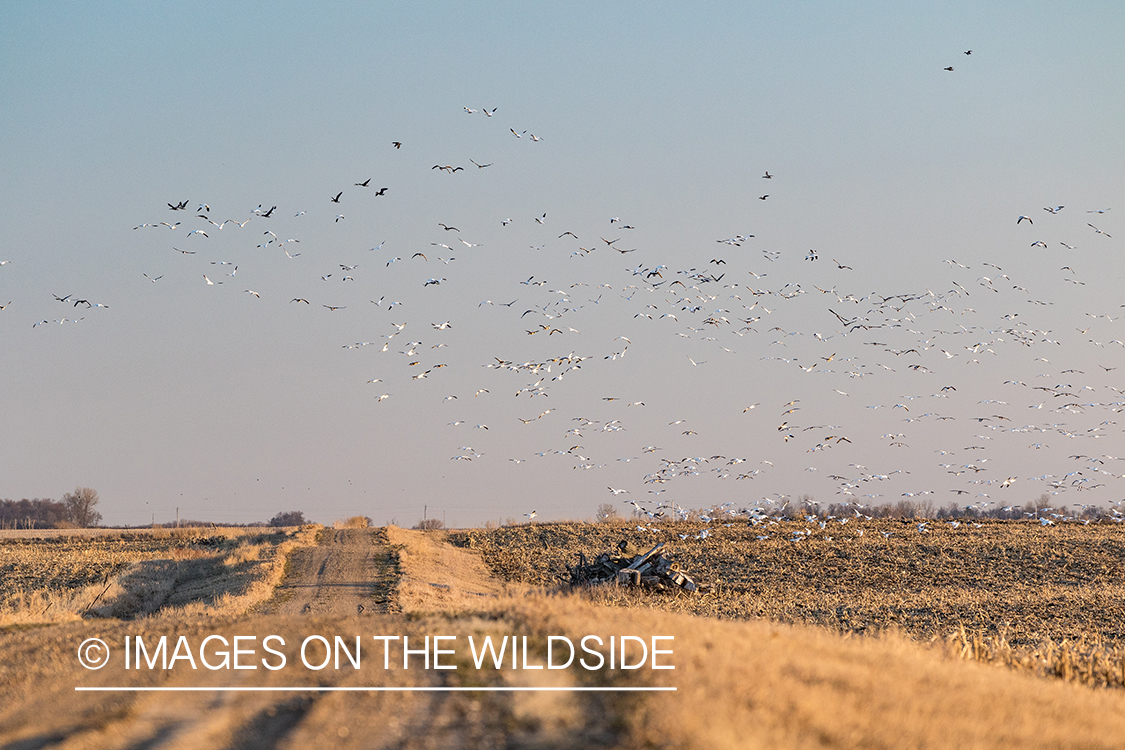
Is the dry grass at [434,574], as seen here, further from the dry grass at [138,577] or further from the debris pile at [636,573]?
the dry grass at [138,577]

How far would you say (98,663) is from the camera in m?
11.9

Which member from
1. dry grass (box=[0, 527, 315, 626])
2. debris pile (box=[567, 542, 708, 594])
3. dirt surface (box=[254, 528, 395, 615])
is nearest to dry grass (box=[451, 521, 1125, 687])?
debris pile (box=[567, 542, 708, 594])

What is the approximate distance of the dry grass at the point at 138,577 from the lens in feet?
88.7

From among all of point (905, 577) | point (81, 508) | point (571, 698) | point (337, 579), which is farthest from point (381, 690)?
point (81, 508)

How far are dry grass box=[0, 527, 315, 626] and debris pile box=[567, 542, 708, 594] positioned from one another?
11623 mm

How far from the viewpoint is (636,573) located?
32938 mm

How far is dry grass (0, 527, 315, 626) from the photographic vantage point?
1065 inches

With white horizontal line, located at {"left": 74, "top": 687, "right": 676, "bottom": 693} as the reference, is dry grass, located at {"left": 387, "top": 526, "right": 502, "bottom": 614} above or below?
below

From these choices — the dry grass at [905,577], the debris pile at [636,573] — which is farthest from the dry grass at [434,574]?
the debris pile at [636,573]

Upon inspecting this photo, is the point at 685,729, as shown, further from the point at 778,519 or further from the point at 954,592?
the point at 778,519

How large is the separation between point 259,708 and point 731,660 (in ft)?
17.3

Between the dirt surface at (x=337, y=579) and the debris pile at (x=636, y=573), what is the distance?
7497 mm

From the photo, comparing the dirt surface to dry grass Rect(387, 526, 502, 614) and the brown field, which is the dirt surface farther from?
the brown field

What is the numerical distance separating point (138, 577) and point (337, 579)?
1055cm
